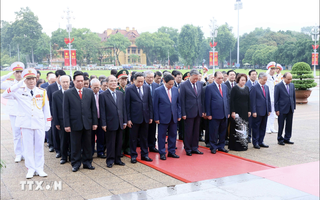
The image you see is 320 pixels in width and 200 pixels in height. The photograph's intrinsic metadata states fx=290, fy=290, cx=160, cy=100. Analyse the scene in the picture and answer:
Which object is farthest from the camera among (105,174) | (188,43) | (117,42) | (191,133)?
(188,43)

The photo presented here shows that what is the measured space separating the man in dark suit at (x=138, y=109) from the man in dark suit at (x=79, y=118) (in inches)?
32.3

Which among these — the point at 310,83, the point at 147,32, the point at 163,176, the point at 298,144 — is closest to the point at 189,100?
the point at 163,176

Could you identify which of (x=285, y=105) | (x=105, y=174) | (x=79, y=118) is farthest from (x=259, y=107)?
(x=79, y=118)

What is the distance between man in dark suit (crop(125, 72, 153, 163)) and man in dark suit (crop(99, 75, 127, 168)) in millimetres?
239

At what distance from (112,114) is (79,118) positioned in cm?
67

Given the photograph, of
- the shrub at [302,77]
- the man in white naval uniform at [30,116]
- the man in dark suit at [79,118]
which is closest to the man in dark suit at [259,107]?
the man in dark suit at [79,118]

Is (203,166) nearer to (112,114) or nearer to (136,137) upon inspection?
(136,137)

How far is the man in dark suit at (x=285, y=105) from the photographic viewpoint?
309 inches

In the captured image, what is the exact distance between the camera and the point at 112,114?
5949mm

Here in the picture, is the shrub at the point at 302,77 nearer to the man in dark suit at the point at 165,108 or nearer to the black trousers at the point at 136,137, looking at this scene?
the man in dark suit at the point at 165,108

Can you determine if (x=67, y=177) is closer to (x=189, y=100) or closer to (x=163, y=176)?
(x=163, y=176)

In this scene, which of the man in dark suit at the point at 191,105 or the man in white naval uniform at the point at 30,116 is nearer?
the man in white naval uniform at the point at 30,116

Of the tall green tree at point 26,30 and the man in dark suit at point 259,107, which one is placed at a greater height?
the tall green tree at point 26,30

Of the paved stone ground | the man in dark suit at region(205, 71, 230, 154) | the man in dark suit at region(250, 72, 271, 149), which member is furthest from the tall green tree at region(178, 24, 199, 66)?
the man in dark suit at region(205, 71, 230, 154)
